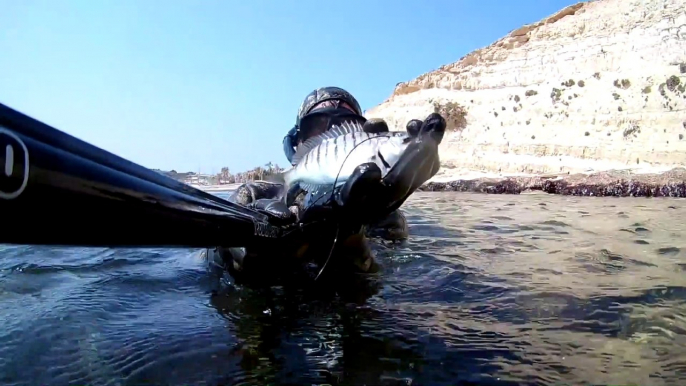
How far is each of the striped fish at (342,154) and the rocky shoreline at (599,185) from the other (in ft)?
30.1

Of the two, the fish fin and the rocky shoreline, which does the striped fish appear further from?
the rocky shoreline

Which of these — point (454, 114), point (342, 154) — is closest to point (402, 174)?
point (342, 154)

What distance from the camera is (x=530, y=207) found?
757 centimetres

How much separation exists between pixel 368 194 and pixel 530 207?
6.38 metres

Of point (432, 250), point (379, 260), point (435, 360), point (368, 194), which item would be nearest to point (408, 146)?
point (368, 194)

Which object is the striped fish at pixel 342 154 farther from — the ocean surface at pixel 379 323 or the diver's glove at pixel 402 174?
the ocean surface at pixel 379 323

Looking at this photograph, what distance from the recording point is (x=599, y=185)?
10203 millimetres

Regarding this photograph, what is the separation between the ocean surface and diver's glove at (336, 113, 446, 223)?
56 centimetres

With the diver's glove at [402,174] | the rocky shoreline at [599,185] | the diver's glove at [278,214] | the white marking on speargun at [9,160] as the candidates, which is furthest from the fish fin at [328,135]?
the rocky shoreline at [599,185]

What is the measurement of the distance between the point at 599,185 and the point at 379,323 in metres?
9.59

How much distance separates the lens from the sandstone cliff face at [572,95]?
48.1ft

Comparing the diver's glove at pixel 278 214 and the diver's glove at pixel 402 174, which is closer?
the diver's glove at pixel 402 174

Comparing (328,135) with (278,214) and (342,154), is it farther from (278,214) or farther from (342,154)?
(278,214)

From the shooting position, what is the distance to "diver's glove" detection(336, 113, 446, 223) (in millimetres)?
1769
